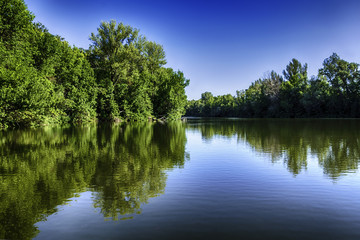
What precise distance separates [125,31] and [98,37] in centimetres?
612

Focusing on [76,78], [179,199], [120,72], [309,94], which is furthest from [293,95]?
[179,199]

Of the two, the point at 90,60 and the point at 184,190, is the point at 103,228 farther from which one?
the point at 90,60

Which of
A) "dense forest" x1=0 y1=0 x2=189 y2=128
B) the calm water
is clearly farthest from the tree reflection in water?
"dense forest" x1=0 y1=0 x2=189 y2=128

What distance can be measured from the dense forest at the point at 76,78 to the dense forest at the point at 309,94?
141 feet

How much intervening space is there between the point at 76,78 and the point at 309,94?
76.2 m

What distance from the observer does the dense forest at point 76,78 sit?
30641mm

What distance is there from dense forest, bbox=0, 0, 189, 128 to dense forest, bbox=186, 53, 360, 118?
141ft

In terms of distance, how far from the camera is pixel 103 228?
205 inches

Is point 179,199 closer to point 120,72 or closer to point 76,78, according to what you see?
point 76,78

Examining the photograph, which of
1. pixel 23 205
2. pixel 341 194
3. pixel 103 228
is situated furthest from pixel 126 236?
pixel 341 194

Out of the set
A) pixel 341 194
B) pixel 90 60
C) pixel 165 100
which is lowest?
pixel 341 194

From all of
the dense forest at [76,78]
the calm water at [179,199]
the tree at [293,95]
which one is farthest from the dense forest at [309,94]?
the calm water at [179,199]

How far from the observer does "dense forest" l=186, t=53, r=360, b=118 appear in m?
84.9

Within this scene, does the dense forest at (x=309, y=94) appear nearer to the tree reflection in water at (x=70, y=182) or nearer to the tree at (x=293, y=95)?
the tree at (x=293, y=95)
